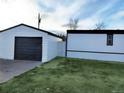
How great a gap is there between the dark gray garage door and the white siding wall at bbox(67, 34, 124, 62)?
3128 millimetres

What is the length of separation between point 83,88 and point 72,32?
9673 millimetres

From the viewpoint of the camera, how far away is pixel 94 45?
16.7 meters

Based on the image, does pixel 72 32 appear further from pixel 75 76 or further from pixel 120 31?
pixel 75 76

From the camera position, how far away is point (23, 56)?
16516 millimetres

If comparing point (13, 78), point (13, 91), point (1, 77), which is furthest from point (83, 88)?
point (1, 77)

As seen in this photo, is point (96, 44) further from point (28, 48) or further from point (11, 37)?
point (11, 37)

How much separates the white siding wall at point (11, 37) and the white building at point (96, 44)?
3.03 metres

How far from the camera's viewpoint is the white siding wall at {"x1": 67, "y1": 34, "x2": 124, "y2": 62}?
52.9 feet

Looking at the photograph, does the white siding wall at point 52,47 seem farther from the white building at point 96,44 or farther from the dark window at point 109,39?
the dark window at point 109,39

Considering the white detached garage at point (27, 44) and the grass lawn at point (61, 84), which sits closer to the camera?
the grass lawn at point (61, 84)

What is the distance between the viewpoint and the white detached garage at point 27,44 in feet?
52.0

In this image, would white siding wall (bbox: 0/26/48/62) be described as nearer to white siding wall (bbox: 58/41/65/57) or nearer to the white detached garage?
the white detached garage

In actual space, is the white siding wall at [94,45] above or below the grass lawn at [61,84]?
above

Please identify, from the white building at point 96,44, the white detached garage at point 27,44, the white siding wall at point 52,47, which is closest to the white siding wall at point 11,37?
the white detached garage at point 27,44
